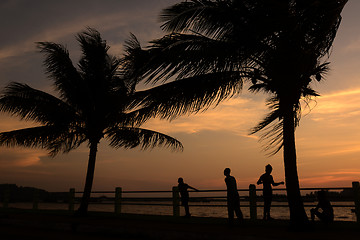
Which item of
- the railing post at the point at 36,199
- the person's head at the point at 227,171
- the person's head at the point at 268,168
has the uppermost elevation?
the person's head at the point at 268,168

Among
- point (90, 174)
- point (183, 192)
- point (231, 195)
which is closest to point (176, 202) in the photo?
point (183, 192)

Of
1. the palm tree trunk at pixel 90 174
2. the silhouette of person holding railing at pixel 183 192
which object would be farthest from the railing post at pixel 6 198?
the silhouette of person holding railing at pixel 183 192

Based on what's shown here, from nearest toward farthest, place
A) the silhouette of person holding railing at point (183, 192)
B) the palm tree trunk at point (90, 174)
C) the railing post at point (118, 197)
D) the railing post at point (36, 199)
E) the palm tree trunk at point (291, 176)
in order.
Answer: the palm tree trunk at point (291, 176), the silhouette of person holding railing at point (183, 192), the railing post at point (118, 197), the palm tree trunk at point (90, 174), the railing post at point (36, 199)

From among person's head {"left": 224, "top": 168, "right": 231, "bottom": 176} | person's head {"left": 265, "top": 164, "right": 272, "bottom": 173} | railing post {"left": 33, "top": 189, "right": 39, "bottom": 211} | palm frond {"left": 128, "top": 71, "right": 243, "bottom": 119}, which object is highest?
palm frond {"left": 128, "top": 71, "right": 243, "bottom": 119}

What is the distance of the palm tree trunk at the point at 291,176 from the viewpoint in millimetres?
8914

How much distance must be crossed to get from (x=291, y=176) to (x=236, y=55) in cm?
329

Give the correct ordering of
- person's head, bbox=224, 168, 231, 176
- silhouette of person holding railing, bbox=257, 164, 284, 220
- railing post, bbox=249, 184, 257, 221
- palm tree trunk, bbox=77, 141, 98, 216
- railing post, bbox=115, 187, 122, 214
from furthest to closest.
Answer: palm tree trunk, bbox=77, 141, 98, 216 < railing post, bbox=115, 187, 122, 214 < silhouette of person holding railing, bbox=257, 164, 284, 220 < railing post, bbox=249, 184, 257, 221 < person's head, bbox=224, 168, 231, 176

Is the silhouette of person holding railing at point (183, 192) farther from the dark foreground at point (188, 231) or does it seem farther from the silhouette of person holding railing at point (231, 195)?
the silhouette of person holding railing at point (231, 195)


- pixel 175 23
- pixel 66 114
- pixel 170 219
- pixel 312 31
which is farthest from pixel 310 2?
pixel 66 114

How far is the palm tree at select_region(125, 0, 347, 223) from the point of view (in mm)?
8391

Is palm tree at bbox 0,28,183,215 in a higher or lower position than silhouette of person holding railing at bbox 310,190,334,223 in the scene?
higher

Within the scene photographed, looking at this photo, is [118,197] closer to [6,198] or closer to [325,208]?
[325,208]

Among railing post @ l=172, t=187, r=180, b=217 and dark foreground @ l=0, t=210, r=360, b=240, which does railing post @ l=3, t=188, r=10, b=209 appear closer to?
dark foreground @ l=0, t=210, r=360, b=240

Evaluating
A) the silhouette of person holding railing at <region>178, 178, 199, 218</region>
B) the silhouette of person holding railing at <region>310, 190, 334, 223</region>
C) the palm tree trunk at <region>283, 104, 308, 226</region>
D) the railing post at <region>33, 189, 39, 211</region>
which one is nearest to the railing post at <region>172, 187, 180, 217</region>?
the silhouette of person holding railing at <region>178, 178, 199, 218</region>
